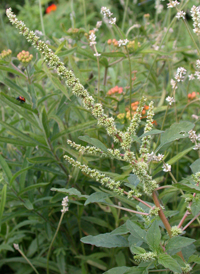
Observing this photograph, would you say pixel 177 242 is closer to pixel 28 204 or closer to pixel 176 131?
pixel 176 131

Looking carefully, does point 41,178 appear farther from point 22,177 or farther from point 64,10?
point 64,10

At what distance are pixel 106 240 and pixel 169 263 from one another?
0.66 feet

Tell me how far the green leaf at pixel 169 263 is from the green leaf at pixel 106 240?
0.52 feet

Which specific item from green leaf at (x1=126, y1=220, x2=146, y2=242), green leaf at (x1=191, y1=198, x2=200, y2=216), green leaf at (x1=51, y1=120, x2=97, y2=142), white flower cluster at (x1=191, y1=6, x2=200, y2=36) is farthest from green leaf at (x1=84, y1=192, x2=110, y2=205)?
white flower cluster at (x1=191, y1=6, x2=200, y2=36)

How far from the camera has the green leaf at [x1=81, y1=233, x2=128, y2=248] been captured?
0.73 meters

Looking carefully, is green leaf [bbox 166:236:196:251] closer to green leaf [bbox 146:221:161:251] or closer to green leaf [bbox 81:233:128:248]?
green leaf [bbox 146:221:161:251]

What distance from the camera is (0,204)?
2.99 ft

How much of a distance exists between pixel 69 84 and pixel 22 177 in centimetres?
53

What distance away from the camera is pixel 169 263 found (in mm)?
591

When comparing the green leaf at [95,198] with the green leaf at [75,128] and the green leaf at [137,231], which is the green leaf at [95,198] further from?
the green leaf at [75,128]

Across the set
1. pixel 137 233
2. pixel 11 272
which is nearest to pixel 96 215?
pixel 11 272

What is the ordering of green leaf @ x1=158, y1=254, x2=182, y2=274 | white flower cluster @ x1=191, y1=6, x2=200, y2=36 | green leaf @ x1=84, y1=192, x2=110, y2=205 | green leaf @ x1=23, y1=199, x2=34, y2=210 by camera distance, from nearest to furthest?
green leaf @ x1=158, y1=254, x2=182, y2=274 < green leaf @ x1=84, y1=192, x2=110, y2=205 < white flower cluster @ x1=191, y1=6, x2=200, y2=36 < green leaf @ x1=23, y1=199, x2=34, y2=210

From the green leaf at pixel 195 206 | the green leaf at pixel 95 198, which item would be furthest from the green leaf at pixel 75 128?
the green leaf at pixel 195 206

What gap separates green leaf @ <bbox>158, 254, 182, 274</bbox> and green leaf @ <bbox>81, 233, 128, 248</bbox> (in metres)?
0.16
